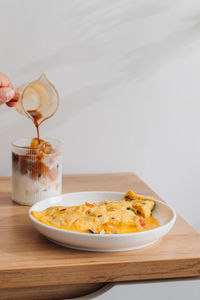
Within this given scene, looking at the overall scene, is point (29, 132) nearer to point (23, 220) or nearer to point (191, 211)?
point (23, 220)

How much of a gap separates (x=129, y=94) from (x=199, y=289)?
2.72ft

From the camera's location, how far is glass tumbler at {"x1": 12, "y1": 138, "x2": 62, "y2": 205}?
1097 mm

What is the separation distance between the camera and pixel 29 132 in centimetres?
146

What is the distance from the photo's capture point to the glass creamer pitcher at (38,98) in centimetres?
118

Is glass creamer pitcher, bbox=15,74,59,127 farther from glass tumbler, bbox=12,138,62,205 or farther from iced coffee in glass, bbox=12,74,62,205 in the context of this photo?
glass tumbler, bbox=12,138,62,205

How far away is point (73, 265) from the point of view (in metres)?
0.79

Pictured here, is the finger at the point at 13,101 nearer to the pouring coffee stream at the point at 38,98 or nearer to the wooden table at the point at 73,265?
the pouring coffee stream at the point at 38,98

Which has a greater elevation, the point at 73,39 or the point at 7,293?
the point at 73,39

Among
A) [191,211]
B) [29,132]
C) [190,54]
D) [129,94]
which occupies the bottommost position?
[191,211]

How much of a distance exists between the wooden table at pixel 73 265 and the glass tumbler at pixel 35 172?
7.0 inches

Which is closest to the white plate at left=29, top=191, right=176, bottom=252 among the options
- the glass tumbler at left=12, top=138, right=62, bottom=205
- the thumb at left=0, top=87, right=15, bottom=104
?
the glass tumbler at left=12, top=138, right=62, bottom=205

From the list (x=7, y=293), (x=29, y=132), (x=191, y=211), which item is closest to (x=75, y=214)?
(x=7, y=293)

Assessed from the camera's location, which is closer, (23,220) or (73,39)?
(23,220)

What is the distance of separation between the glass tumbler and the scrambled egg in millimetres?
143
